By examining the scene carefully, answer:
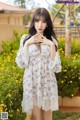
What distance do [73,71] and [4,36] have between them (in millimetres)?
4992

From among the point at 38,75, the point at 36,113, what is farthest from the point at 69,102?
the point at 38,75

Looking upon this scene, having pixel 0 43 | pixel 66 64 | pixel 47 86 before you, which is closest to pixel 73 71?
pixel 66 64

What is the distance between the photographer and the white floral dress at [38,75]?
16.2ft

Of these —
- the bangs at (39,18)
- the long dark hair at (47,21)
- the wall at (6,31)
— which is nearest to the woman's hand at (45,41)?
the long dark hair at (47,21)

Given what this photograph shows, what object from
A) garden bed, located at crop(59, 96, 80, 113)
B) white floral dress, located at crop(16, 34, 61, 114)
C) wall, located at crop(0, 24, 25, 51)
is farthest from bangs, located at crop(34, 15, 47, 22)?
wall, located at crop(0, 24, 25, 51)

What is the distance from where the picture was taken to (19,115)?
4859 mm

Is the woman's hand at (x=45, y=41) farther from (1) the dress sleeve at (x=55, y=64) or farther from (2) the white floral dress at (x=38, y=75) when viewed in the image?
(1) the dress sleeve at (x=55, y=64)

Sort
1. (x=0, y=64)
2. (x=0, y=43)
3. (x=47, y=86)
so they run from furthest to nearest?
(x=0, y=43) → (x=0, y=64) → (x=47, y=86)

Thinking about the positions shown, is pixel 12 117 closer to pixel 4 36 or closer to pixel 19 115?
pixel 19 115

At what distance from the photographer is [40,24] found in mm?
4844

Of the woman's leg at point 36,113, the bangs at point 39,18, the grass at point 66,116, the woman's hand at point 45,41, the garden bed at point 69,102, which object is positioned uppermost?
the bangs at point 39,18

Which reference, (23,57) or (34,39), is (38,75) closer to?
(23,57)

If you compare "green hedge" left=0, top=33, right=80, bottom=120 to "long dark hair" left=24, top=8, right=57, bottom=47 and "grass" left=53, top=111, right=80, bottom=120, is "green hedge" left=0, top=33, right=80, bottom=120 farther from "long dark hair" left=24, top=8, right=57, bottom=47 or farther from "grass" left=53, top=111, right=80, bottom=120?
"long dark hair" left=24, top=8, right=57, bottom=47

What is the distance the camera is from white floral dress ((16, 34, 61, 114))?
4934 millimetres
